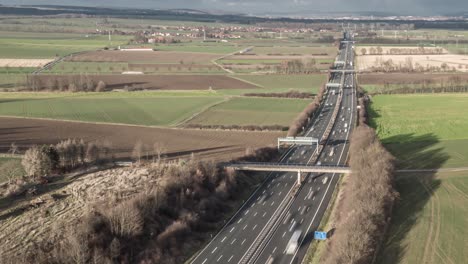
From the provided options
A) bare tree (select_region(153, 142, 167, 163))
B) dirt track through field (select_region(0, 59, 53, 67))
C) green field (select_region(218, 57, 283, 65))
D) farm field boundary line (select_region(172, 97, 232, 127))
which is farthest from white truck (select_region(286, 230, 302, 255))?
→ dirt track through field (select_region(0, 59, 53, 67))

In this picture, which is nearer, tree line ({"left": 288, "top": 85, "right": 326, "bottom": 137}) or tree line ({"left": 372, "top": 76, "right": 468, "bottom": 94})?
tree line ({"left": 288, "top": 85, "right": 326, "bottom": 137})

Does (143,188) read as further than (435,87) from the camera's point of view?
No

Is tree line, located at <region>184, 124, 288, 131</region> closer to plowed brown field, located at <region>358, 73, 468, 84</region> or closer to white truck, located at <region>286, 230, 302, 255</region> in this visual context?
white truck, located at <region>286, 230, 302, 255</region>

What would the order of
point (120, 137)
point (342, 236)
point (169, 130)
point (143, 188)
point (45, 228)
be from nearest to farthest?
1. point (342, 236)
2. point (45, 228)
3. point (143, 188)
4. point (120, 137)
5. point (169, 130)

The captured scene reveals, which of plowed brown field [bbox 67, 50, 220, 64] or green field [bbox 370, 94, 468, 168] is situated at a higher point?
plowed brown field [bbox 67, 50, 220, 64]

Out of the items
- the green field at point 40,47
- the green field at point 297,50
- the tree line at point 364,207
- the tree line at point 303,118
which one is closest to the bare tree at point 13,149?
the tree line at point 303,118

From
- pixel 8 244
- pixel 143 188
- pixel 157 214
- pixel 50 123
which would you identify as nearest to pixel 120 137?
pixel 50 123

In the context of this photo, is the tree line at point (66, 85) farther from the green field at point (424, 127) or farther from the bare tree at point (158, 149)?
the green field at point (424, 127)

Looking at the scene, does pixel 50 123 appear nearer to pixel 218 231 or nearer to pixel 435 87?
pixel 218 231
